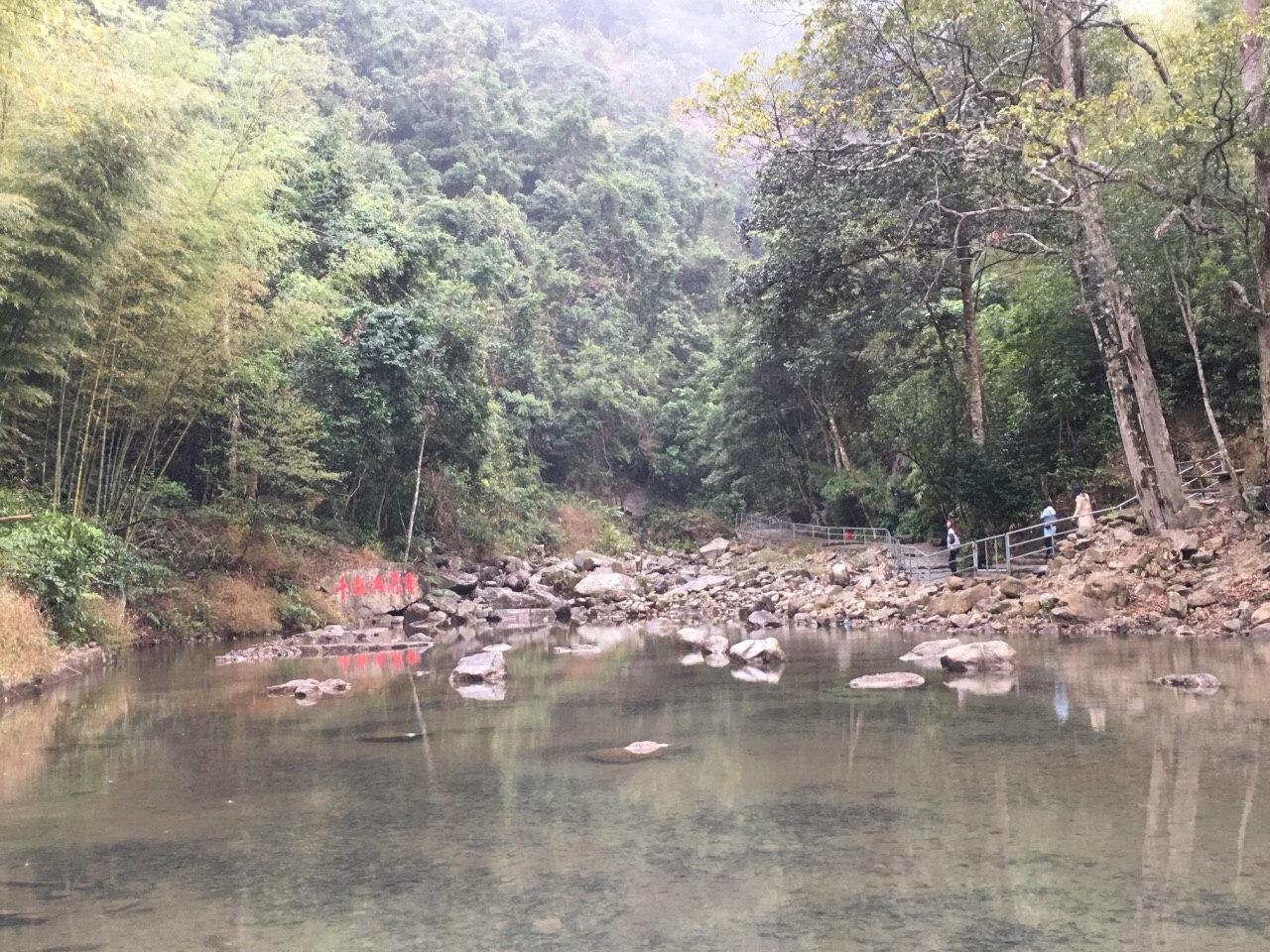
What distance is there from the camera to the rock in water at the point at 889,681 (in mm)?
7219

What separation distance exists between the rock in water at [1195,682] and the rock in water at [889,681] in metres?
1.72

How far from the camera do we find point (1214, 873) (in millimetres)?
2857

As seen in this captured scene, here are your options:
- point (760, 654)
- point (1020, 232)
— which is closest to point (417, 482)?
point (760, 654)

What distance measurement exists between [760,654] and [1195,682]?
424 cm

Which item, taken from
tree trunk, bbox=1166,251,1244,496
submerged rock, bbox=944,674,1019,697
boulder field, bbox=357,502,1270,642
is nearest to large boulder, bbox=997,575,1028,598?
boulder field, bbox=357,502,1270,642

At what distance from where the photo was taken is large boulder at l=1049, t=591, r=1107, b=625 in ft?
35.7

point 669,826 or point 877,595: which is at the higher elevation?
point 669,826

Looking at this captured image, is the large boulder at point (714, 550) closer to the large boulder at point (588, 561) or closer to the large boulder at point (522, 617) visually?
the large boulder at point (588, 561)

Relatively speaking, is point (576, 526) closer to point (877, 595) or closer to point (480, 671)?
point (877, 595)

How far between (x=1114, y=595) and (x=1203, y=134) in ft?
17.8

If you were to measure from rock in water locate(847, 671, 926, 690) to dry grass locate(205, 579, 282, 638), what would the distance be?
11441 mm

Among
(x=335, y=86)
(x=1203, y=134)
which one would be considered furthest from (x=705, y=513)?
(x=1203, y=134)

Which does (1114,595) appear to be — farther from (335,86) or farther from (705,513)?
(335,86)

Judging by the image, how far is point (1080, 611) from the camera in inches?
430
